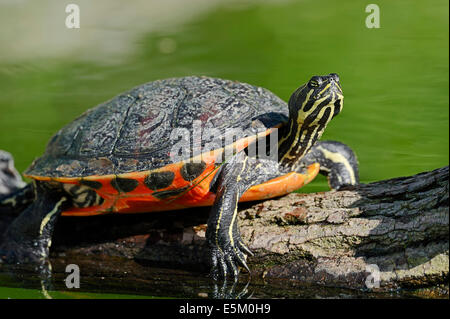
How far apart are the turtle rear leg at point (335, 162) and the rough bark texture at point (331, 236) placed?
60cm

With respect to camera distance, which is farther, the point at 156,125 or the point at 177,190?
the point at 156,125

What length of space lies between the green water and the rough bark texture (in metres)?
1.40

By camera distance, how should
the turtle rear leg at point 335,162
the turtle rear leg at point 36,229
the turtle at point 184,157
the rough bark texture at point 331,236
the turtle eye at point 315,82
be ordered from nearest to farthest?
the rough bark texture at point 331,236 < the turtle at point 184,157 < the turtle eye at point 315,82 < the turtle rear leg at point 36,229 < the turtle rear leg at point 335,162

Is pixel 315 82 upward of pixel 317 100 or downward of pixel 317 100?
upward

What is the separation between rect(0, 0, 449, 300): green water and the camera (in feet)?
19.2

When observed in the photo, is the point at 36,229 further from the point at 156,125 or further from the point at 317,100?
the point at 317,100

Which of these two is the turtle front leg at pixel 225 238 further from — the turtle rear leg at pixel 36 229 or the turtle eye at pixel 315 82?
the turtle rear leg at pixel 36 229

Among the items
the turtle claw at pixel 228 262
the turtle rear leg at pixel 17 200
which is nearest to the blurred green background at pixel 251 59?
the turtle rear leg at pixel 17 200

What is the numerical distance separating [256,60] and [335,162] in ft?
13.9

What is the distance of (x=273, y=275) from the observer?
328cm

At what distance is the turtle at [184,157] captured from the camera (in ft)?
11.5

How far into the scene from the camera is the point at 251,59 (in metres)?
8.24

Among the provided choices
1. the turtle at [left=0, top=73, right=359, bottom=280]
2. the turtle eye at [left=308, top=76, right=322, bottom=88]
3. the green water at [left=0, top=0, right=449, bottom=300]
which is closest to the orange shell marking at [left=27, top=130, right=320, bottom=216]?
the turtle at [left=0, top=73, right=359, bottom=280]

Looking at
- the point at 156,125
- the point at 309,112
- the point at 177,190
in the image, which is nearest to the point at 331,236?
the point at 309,112
